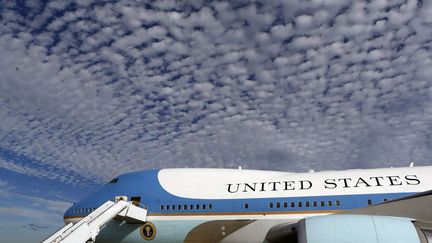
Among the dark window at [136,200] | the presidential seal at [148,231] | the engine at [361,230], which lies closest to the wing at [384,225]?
the engine at [361,230]

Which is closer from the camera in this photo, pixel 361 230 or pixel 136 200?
pixel 361 230

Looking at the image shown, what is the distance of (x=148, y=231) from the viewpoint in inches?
533

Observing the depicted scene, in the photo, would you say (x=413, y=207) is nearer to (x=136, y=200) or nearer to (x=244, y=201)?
(x=244, y=201)

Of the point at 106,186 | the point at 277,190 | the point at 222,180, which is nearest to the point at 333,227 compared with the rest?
A: the point at 277,190

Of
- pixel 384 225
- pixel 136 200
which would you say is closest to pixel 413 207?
pixel 384 225

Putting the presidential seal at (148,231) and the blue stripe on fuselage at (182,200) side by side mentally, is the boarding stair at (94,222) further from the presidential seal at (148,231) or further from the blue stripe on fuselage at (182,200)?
the blue stripe on fuselage at (182,200)

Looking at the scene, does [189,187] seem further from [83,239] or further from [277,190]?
[83,239]

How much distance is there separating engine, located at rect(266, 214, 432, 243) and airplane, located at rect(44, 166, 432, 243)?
47.3 inches

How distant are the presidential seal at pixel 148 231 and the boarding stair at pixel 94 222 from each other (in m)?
0.26

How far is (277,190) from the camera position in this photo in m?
12.9

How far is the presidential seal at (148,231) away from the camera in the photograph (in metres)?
13.5

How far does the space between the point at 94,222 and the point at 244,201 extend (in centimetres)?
528

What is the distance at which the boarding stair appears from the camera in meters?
10.7

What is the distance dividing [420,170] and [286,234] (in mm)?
5785
